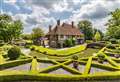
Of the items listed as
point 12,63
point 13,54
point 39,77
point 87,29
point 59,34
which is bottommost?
point 39,77

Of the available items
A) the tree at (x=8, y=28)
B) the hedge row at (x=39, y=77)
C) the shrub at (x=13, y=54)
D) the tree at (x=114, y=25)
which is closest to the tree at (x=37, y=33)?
the tree at (x=8, y=28)

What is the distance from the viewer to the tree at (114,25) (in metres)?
74.8

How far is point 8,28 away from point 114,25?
32.4 m

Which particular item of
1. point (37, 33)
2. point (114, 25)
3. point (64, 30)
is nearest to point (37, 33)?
point (37, 33)

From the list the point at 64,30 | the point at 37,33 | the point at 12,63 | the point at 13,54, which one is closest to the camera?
the point at 12,63

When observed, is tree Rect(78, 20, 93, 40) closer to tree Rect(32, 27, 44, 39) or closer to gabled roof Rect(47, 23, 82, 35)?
gabled roof Rect(47, 23, 82, 35)

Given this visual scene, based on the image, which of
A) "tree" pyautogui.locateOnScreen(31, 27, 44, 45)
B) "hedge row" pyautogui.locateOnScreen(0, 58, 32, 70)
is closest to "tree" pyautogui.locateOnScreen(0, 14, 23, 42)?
"tree" pyautogui.locateOnScreen(31, 27, 44, 45)

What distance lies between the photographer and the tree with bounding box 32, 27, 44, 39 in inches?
3511

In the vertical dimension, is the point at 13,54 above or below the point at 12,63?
above

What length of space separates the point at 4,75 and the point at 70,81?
5992 millimetres

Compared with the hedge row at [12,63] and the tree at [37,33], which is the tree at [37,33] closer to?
the tree at [37,33]

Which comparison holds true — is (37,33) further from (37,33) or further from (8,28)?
(8,28)

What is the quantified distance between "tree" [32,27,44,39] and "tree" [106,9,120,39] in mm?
23631

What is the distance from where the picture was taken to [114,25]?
79.4 metres
